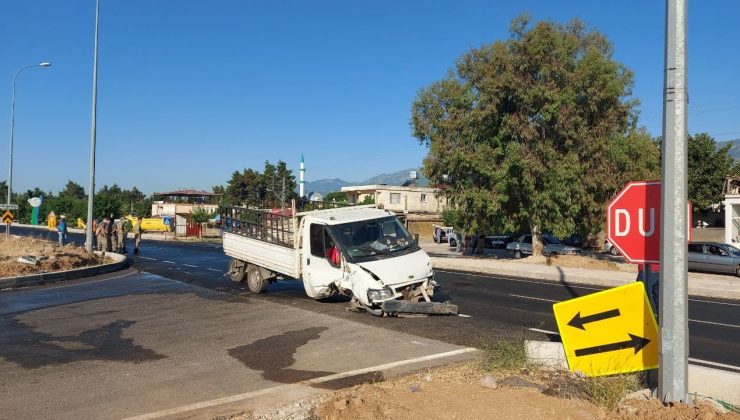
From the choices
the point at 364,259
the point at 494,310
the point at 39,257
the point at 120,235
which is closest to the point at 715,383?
the point at 364,259

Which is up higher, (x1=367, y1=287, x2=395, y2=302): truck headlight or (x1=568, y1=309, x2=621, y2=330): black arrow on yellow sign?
(x1=568, y1=309, x2=621, y2=330): black arrow on yellow sign

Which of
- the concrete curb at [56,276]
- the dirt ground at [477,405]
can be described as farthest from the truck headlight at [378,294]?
the concrete curb at [56,276]

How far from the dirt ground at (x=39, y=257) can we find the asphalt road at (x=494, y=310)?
243cm

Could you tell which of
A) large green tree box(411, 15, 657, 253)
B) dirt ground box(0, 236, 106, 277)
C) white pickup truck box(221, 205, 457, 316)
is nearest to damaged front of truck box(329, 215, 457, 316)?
white pickup truck box(221, 205, 457, 316)

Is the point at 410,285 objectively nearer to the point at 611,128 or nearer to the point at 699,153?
the point at 611,128

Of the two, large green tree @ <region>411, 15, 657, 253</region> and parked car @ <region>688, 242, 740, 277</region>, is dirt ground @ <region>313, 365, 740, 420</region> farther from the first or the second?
parked car @ <region>688, 242, 740, 277</region>

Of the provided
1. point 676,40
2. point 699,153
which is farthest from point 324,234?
point 699,153

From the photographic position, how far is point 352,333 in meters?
9.52

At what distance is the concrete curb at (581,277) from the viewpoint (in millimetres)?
16875

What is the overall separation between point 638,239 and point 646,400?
1483mm

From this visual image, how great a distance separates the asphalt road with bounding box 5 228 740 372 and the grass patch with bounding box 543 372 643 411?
280cm

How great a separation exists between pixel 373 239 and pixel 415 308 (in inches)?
71.8

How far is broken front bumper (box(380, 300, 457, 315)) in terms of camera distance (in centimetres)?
1060

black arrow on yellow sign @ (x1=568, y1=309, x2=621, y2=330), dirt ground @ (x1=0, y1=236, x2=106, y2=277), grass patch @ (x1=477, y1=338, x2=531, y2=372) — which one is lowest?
grass patch @ (x1=477, y1=338, x2=531, y2=372)
